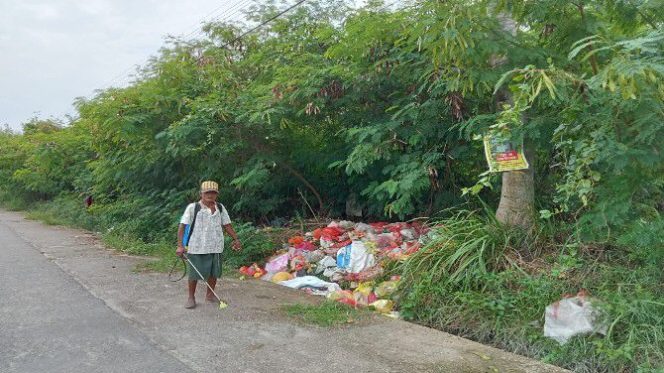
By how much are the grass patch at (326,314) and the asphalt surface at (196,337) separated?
4.9 inches

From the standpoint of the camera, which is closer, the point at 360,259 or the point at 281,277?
the point at 360,259

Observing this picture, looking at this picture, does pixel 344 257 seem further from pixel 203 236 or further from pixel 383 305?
pixel 203 236

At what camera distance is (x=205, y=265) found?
22.0 feet

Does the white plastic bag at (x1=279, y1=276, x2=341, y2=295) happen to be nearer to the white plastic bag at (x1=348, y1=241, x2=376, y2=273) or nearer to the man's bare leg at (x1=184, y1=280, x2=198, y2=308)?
the white plastic bag at (x1=348, y1=241, x2=376, y2=273)

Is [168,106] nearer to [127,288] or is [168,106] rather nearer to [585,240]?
[127,288]

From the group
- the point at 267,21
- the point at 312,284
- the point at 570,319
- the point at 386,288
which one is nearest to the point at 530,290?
the point at 570,319

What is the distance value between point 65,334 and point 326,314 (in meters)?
2.54

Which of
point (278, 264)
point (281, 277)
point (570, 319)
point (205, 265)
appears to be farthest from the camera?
point (278, 264)

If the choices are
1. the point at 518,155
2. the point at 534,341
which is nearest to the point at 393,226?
the point at 518,155

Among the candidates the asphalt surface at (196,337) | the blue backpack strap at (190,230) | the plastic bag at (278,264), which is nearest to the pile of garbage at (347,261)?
the plastic bag at (278,264)

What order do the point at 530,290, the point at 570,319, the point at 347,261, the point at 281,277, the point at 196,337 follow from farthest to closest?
the point at 281,277
the point at 347,261
the point at 530,290
the point at 196,337
the point at 570,319

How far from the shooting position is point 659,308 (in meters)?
4.78

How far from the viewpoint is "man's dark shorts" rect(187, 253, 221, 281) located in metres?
6.59

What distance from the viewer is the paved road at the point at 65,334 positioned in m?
4.68
